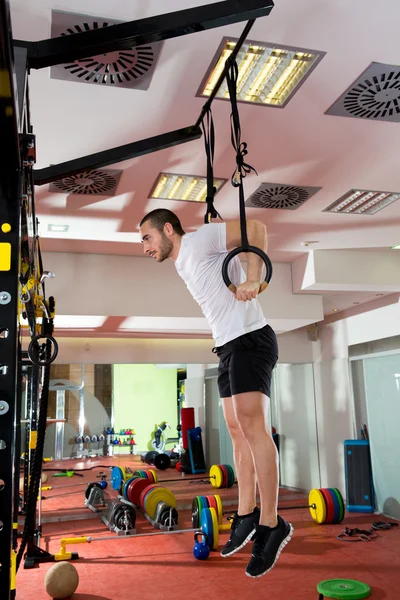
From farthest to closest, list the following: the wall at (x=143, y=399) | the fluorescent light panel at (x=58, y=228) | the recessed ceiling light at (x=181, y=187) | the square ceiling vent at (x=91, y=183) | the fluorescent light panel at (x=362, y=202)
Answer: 1. the wall at (x=143, y=399)
2. the fluorescent light panel at (x=58, y=228)
3. the fluorescent light panel at (x=362, y=202)
4. the recessed ceiling light at (x=181, y=187)
5. the square ceiling vent at (x=91, y=183)

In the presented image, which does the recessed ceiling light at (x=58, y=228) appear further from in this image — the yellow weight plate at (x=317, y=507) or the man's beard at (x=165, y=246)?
the yellow weight plate at (x=317, y=507)

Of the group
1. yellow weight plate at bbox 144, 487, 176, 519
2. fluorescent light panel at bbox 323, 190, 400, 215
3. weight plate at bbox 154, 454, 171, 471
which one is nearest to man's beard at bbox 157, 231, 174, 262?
fluorescent light panel at bbox 323, 190, 400, 215

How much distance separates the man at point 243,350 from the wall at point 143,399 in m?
7.62

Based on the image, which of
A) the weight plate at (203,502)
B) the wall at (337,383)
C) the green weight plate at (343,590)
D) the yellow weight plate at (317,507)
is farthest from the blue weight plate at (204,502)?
the wall at (337,383)

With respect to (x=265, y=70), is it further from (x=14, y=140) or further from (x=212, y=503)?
(x=212, y=503)

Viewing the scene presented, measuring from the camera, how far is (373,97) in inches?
105

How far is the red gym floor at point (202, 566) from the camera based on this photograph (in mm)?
4262

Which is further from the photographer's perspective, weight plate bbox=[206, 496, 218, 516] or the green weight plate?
weight plate bbox=[206, 496, 218, 516]

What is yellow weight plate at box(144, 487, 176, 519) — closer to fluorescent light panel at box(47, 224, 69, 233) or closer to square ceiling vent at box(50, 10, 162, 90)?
fluorescent light panel at box(47, 224, 69, 233)

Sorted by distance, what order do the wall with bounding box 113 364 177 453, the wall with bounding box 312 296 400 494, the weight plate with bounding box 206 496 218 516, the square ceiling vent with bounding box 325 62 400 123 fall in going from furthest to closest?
1. the wall with bounding box 113 364 177 453
2. the wall with bounding box 312 296 400 494
3. the weight plate with bounding box 206 496 218 516
4. the square ceiling vent with bounding box 325 62 400 123

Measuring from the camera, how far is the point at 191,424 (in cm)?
1037

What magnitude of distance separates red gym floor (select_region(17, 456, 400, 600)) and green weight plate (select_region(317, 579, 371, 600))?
0.25m

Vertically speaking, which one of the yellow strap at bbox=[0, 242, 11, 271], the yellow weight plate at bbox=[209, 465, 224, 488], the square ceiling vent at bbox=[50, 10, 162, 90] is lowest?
the yellow weight plate at bbox=[209, 465, 224, 488]

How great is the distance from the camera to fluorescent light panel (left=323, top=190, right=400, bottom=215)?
4039mm
